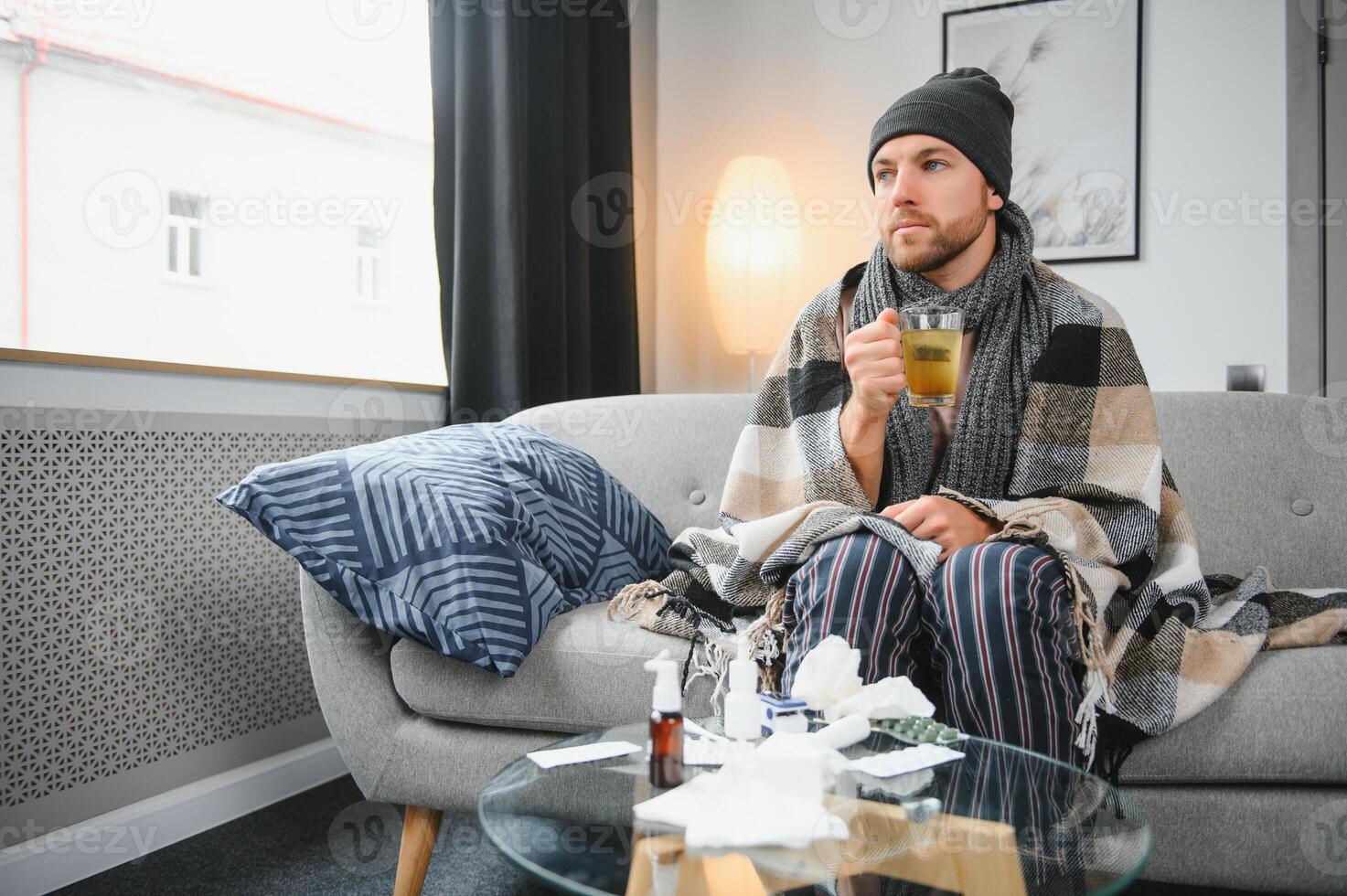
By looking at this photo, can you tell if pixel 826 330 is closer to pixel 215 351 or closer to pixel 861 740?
pixel 861 740

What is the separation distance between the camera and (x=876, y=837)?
0.72 m

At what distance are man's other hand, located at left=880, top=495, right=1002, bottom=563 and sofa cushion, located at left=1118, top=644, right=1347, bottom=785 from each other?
316 millimetres

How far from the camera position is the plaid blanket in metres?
1.19

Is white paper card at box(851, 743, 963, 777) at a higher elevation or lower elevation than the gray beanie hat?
lower

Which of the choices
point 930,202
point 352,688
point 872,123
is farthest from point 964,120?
point 872,123

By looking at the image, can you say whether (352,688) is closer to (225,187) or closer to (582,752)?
(582,752)

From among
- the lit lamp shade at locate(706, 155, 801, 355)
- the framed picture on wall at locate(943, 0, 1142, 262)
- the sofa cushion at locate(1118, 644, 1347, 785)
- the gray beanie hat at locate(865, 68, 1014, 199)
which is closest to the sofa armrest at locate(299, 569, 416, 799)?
the sofa cushion at locate(1118, 644, 1347, 785)

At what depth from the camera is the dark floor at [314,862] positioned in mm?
1464

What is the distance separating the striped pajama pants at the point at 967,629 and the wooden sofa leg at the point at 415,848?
0.59m

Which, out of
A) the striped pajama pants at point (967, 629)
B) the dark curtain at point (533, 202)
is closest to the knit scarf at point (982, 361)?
the striped pajama pants at point (967, 629)

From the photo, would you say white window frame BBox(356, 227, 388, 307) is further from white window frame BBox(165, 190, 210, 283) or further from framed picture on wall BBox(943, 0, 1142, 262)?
Answer: framed picture on wall BBox(943, 0, 1142, 262)

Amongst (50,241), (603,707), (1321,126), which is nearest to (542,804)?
(603,707)

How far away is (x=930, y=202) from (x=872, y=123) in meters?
1.53

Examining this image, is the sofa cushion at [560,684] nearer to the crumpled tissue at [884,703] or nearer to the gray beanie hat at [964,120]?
the crumpled tissue at [884,703]
